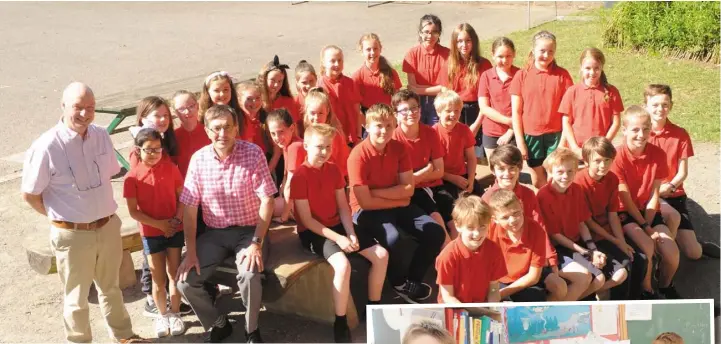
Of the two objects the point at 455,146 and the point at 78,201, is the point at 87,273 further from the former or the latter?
the point at 455,146

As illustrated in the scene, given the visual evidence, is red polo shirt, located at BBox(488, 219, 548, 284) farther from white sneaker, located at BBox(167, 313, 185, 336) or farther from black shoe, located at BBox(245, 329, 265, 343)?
white sneaker, located at BBox(167, 313, 185, 336)

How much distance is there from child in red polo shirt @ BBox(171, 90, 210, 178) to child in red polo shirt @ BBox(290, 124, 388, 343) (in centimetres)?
87

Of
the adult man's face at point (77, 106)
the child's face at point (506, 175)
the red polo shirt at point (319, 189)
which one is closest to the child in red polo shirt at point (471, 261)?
the child's face at point (506, 175)

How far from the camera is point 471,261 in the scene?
15.7 feet

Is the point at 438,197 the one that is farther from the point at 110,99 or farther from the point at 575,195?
the point at 110,99

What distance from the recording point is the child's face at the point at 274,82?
6867 millimetres

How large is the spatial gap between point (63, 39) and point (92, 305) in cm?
1296


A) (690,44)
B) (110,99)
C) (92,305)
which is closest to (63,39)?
(110,99)

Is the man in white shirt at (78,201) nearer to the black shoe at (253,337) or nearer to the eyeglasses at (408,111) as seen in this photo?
the black shoe at (253,337)

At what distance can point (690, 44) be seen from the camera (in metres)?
12.8

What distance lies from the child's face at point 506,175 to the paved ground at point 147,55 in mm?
1258

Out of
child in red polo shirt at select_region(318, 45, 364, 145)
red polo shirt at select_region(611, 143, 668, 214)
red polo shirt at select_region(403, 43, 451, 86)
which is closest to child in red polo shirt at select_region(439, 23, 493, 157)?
red polo shirt at select_region(403, 43, 451, 86)

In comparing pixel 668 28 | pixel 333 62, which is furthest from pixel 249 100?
pixel 668 28

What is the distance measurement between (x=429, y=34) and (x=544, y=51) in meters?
1.26
